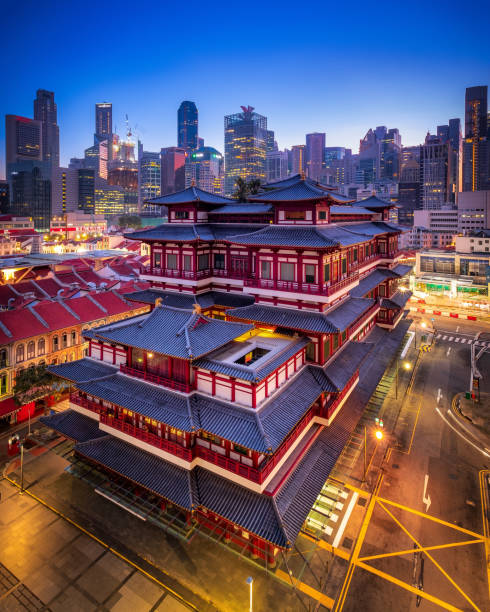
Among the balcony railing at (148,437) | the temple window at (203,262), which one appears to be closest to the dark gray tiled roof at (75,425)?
the balcony railing at (148,437)

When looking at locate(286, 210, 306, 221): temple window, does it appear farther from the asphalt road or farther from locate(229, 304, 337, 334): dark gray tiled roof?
the asphalt road

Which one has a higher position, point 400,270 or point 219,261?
point 219,261

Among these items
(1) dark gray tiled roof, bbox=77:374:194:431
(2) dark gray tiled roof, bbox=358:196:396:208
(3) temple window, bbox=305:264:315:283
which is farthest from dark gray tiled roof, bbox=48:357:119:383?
Answer: (2) dark gray tiled roof, bbox=358:196:396:208

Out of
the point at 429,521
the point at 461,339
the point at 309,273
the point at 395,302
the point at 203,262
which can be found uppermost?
the point at 203,262

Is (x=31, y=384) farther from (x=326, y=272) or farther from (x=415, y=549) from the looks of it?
(x=415, y=549)

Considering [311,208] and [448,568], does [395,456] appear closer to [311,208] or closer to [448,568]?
[448,568]

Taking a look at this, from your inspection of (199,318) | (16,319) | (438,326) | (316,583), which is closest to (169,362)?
(199,318)

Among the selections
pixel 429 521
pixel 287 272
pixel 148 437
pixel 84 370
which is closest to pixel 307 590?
pixel 429 521

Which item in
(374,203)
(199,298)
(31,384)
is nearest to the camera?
(31,384)
